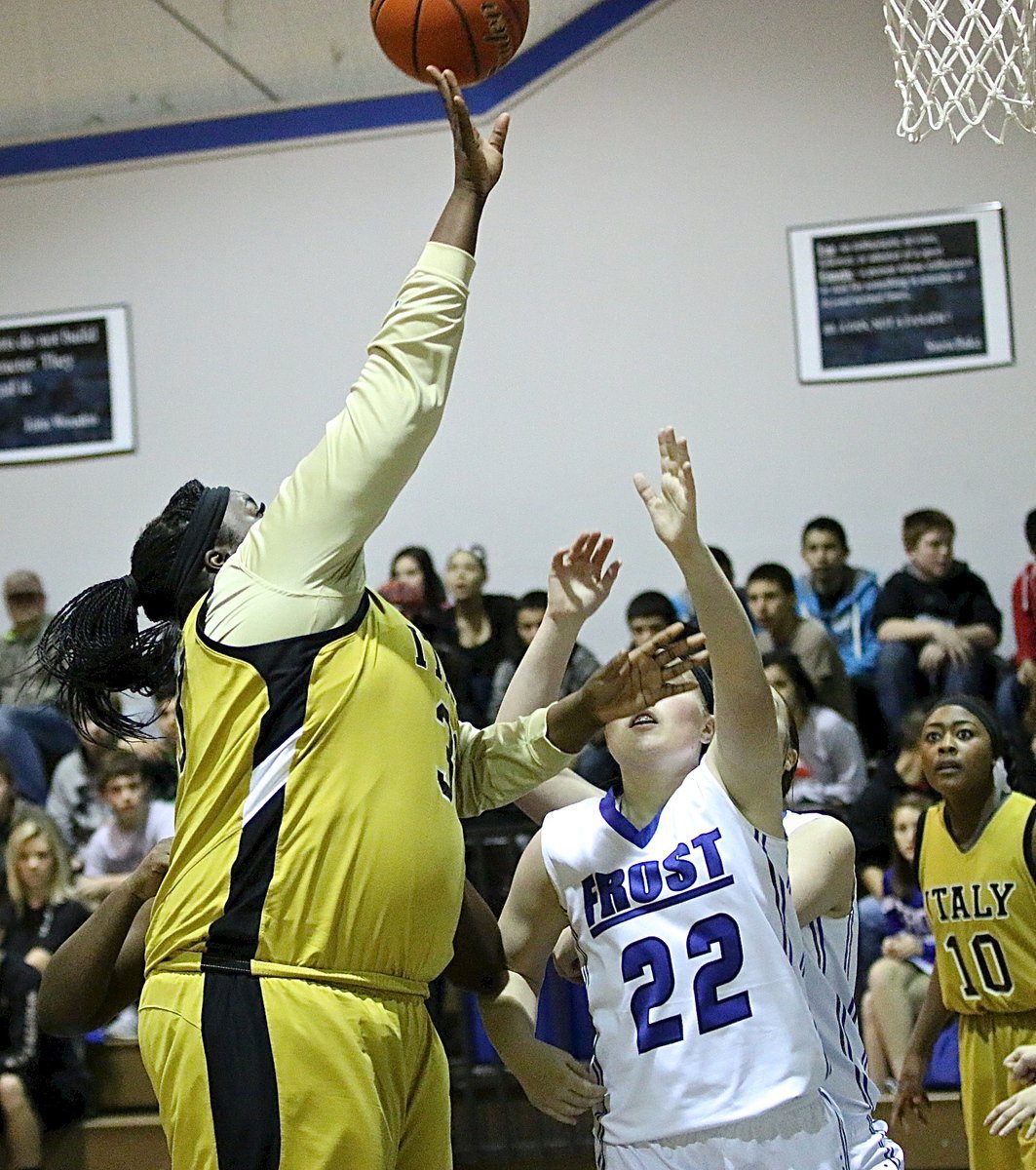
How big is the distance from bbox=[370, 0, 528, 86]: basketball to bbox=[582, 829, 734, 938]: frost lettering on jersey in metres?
1.63

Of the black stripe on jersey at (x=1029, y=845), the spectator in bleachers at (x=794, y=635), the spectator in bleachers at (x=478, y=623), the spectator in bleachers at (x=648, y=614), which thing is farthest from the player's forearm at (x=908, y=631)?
the black stripe on jersey at (x=1029, y=845)

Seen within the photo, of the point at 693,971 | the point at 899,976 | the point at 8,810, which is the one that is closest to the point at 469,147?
the point at 693,971

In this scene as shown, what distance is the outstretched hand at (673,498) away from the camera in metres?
2.56

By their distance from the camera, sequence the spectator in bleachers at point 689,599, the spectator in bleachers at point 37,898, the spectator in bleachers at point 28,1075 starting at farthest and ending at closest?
the spectator in bleachers at point 689,599 < the spectator in bleachers at point 37,898 < the spectator in bleachers at point 28,1075

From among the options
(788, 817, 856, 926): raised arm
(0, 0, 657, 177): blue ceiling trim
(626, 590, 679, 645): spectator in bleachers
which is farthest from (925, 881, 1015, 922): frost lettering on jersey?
(0, 0, 657, 177): blue ceiling trim

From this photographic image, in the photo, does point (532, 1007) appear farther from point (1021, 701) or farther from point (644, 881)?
point (1021, 701)

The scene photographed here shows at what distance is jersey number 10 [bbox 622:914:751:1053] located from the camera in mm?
2615

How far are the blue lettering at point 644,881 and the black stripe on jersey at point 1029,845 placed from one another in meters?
2.59

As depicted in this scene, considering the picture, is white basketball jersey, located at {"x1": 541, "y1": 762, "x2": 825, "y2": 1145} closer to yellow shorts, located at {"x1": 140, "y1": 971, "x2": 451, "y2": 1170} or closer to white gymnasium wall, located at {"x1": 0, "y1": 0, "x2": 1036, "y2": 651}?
yellow shorts, located at {"x1": 140, "y1": 971, "x2": 451, "y2": 1170}

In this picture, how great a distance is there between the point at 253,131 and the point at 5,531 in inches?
113

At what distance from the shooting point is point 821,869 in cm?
289

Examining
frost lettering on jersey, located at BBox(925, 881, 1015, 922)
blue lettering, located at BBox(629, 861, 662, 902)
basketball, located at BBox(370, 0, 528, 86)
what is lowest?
frost lettering on jersey, located at BBox(925, 881, 1015, 922)

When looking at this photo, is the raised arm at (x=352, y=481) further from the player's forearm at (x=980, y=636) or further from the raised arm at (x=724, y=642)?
the player's forearm at (x=980, y=636)

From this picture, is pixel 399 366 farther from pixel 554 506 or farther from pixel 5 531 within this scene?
pixel 5 531
